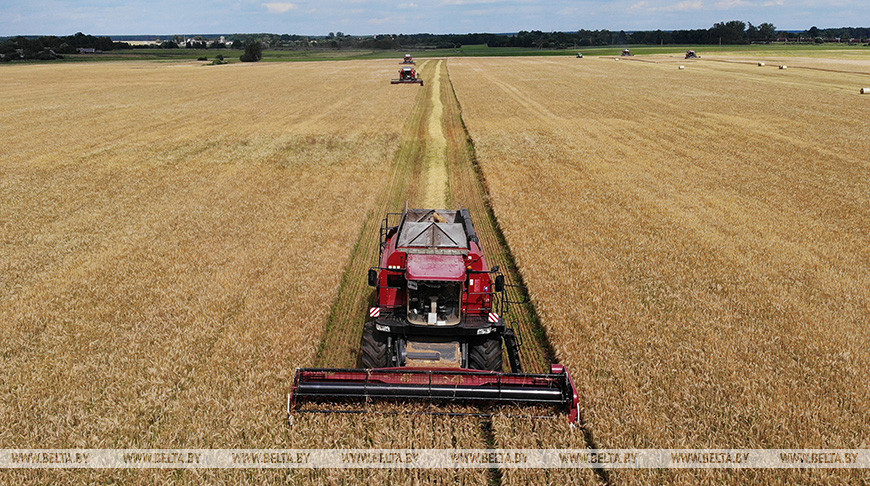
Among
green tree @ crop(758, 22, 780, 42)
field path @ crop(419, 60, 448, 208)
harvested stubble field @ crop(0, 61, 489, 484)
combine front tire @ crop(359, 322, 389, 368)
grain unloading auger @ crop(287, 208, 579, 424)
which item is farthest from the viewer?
green tree @ crop(758, 22, 780, 42)

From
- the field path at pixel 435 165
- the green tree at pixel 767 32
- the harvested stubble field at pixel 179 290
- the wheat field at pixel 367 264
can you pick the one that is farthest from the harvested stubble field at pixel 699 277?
the green tree at pixel 767 32

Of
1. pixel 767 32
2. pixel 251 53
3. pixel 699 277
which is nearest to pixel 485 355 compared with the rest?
pixel 699 277

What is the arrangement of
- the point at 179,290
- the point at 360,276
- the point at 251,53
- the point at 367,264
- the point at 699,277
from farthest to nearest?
the point at 251,53 → the point at 367,264 → the point at 360,276 → the point at 699,277 → the point at 179,290

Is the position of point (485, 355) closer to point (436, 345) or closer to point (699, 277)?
point (436, 345)

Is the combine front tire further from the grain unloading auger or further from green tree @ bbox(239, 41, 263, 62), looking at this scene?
green tree @ bbox(239, 41, 263, 62)

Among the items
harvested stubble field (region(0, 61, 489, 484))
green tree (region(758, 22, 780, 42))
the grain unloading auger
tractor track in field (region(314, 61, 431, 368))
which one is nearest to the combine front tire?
the grain unloading auger
